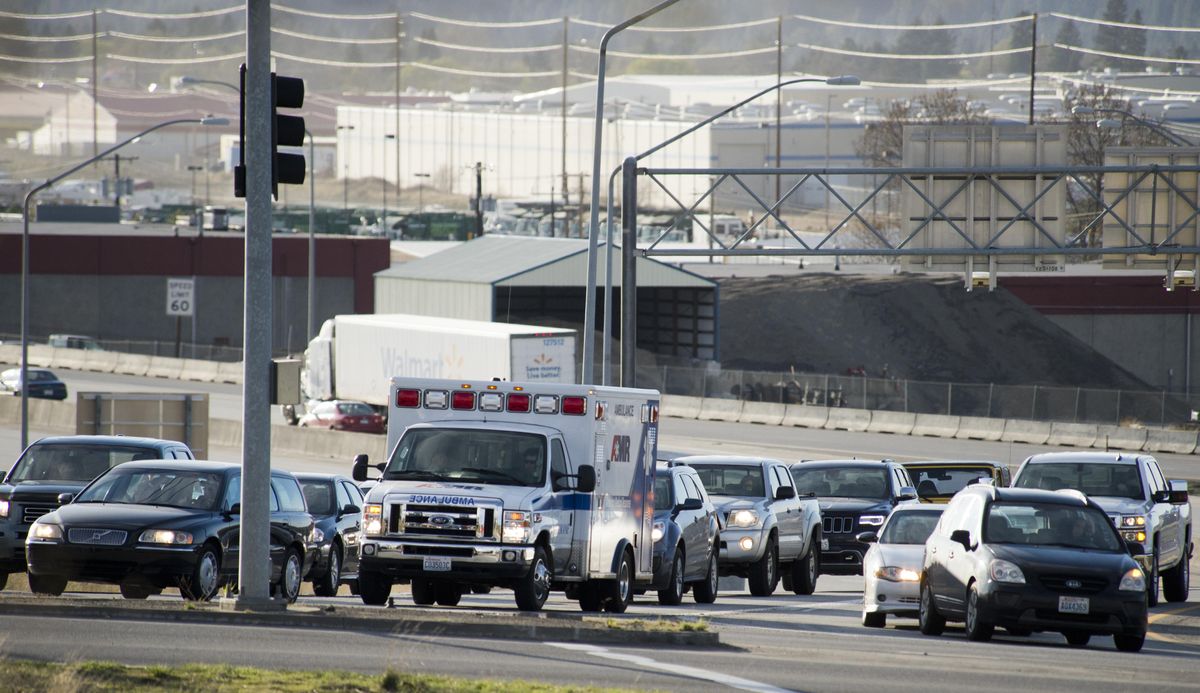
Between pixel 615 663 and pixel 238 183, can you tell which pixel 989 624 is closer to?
pixel 615 663

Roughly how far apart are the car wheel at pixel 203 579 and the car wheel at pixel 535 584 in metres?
3.17

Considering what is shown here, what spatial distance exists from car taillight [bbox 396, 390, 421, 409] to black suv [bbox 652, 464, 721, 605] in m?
3.57

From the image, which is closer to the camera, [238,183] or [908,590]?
[238,183]

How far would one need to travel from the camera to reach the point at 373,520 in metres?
17.0

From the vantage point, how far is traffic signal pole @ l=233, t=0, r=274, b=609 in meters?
15.4

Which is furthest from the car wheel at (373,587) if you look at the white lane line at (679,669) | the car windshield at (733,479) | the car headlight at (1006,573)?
the car windshield at (733,479)

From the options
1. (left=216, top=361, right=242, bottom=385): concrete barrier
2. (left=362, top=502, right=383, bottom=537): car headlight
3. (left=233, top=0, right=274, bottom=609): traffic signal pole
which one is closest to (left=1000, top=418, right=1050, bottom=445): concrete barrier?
(left=216, top=361, right=242, bottom=385): concrete barrier

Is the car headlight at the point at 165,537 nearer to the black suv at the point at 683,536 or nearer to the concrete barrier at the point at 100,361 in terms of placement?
the black suv at the point at 683,536

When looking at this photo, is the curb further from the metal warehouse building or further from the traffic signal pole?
the metal warehouse building

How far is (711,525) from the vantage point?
21.4 metres

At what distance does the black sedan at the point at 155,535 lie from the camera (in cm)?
1738

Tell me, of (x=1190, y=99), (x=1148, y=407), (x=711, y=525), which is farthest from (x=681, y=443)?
(x=1190, y=99)

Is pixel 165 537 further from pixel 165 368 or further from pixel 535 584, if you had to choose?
pixel 165 368

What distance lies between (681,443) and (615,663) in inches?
1523
